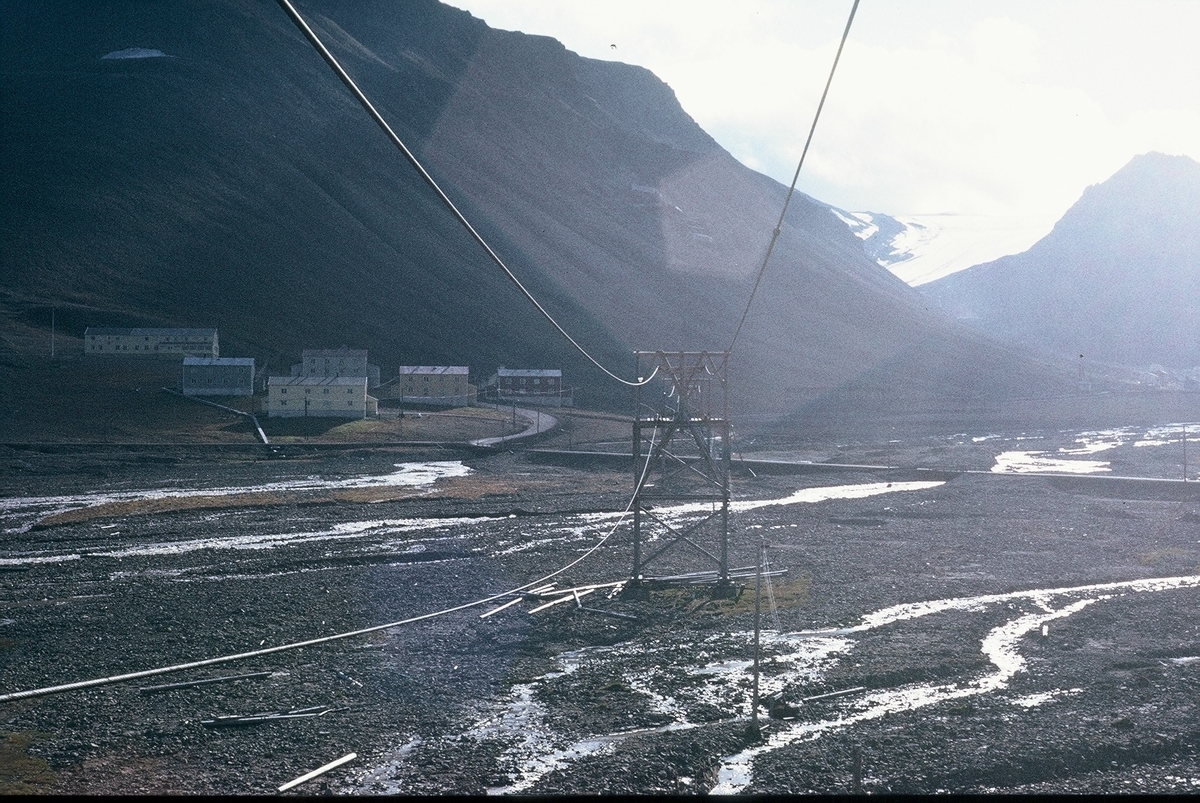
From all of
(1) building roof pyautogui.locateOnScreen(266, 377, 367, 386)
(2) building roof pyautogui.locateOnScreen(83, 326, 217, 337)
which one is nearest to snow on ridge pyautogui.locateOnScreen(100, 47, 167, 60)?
(2) building roof pyautogui.locateOnScreen(83, 326, 217, 337)

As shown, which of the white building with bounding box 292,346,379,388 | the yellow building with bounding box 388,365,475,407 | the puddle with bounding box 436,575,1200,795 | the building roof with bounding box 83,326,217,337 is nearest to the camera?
the puddle with bounding box 436,575,1200,795

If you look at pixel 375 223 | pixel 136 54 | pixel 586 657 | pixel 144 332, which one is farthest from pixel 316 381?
pixel 136 54

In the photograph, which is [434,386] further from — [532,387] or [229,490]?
[229,490]

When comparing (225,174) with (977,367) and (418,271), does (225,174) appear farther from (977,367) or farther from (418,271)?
(977,367)

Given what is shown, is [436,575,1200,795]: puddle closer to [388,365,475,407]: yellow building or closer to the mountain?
[388,365,475,407]: yellow building

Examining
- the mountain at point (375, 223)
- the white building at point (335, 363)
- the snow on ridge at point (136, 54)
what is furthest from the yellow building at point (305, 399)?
the snow on ridge at point (136, 54)

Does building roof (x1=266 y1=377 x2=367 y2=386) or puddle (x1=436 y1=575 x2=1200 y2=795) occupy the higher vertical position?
building roof (x1=266 y1=377 x2=367 y2=386)
